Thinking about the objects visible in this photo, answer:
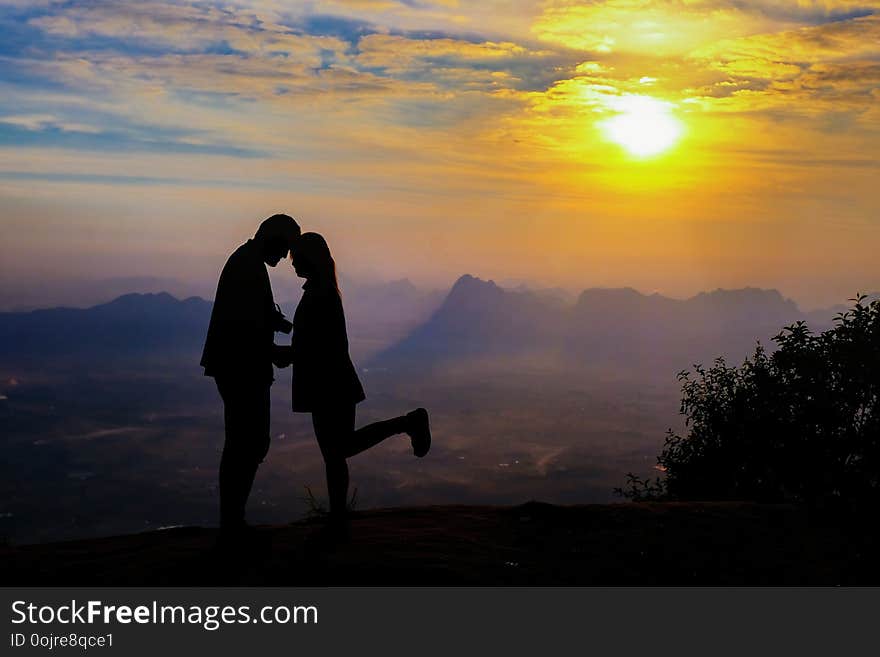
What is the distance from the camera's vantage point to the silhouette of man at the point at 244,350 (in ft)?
24.7

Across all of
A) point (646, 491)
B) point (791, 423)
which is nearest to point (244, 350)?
point (791, 423)

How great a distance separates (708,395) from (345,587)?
14.9m

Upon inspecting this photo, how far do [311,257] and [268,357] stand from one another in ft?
3.60

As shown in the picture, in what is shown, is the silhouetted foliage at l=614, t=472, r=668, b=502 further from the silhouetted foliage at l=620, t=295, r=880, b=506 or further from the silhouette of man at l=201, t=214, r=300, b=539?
the silhouette of man at l=201, t=214, r=300, b=539

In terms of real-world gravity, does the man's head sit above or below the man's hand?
above

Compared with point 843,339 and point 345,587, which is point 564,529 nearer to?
point 345,587

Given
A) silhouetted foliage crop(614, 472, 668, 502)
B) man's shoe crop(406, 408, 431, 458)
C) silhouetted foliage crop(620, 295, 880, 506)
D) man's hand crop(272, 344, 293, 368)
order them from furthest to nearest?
silhouetted foliage crop(614, 472, 668, 502)
silhouetted foliage crop(620, 295, 880, 506)
man's shoe crop(406, 408, 431, 458)
man's hand crop(272, 344, 293, 368)

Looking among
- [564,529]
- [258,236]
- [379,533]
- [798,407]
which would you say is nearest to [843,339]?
[798,407]

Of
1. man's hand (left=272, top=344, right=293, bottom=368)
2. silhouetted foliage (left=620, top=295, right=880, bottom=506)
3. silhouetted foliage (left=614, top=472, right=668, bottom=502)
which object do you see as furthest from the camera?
silhouetted foliage (left=614, top=472, right=668, bottom=502)

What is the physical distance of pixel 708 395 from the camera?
1952cm

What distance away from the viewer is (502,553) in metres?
7.98

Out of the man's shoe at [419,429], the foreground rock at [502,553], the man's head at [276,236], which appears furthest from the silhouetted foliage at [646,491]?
the man's head at [276,236]

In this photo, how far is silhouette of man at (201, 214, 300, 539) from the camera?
7523 mm

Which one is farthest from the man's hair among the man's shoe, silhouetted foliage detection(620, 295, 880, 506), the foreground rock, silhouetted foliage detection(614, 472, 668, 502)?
silhouetted foliage detection(614, 472, 668, 502)
